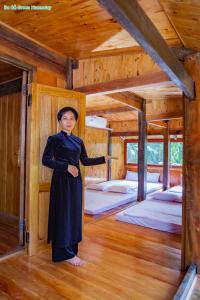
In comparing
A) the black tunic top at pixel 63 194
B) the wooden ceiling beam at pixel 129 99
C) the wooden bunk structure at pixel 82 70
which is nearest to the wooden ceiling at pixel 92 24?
the wooden bunk structure at pixel 82 70

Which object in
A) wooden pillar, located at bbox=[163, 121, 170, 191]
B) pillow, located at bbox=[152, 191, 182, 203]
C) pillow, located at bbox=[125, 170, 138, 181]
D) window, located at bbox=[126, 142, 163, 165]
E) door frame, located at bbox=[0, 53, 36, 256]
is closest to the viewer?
door frame, located at bbox=[0, 53, 36, 256]

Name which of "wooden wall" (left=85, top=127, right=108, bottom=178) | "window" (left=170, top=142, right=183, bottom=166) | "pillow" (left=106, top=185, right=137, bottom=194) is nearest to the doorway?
"pillow" (left=106, top=185, right=137, bottom=194)

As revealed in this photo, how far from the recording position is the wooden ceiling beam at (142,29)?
2.62ft

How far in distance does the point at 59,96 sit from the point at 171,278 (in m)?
2.16

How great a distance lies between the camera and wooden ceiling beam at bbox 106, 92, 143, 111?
429 cm

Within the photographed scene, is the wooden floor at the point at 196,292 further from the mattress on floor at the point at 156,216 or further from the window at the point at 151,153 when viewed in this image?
the window at the point at 151,153

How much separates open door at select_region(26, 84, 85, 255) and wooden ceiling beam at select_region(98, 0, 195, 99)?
1431 millimetres

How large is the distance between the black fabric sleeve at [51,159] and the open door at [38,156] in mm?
176

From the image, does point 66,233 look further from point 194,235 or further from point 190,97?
point 190,97

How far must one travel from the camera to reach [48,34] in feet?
7.52

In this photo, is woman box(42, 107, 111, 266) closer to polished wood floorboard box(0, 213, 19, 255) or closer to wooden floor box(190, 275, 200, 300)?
polished wood floorboard box(0, 213, 19, 255)

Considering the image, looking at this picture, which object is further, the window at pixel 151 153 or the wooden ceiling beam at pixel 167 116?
the window at pixel 151 153

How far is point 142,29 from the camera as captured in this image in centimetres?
96

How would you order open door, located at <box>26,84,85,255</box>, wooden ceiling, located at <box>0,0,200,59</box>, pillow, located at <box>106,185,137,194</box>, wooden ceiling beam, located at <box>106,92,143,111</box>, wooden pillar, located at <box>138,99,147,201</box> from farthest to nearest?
pillow, located at <box>106,185,137,194</box>, wooden pillar, located at <box>138,99,147,201</box>, wooden ceiling beam, located at <box>106,92,143,111</box>, open door, located at <box>26,84,85,255</box>, wooden ceiling, located at <box>0,0,200,59</box>
